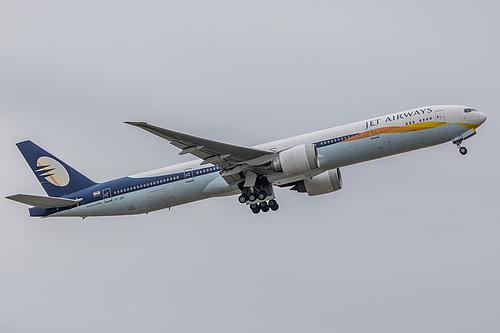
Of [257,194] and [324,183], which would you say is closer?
[257,194]

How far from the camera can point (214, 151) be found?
44812mm

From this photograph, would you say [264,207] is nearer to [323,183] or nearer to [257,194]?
[257,194]

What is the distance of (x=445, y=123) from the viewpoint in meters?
44.2

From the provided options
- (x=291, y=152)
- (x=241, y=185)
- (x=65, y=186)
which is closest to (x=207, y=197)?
(x=241, y=185)

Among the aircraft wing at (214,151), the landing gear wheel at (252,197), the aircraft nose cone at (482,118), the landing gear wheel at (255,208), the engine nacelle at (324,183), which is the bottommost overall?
the landing gear wheel at (255,208)

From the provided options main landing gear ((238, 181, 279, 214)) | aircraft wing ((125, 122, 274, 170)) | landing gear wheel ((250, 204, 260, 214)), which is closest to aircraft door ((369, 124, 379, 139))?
aircraft wing ((125, 122, 274, 170))

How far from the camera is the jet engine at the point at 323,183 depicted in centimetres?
5006

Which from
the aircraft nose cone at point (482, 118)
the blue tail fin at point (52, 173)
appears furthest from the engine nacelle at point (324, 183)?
the blue tail fin at point (52, 173)

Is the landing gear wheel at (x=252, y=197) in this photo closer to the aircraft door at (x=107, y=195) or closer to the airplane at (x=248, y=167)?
the airplane at (x=248, y=167)

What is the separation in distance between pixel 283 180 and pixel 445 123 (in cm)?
1078

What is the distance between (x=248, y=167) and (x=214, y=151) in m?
2.58

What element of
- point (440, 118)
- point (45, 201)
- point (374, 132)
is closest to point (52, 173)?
point (45, 201)

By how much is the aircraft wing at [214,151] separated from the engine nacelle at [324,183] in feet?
19.4

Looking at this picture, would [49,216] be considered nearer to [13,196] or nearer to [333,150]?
[13,196]
